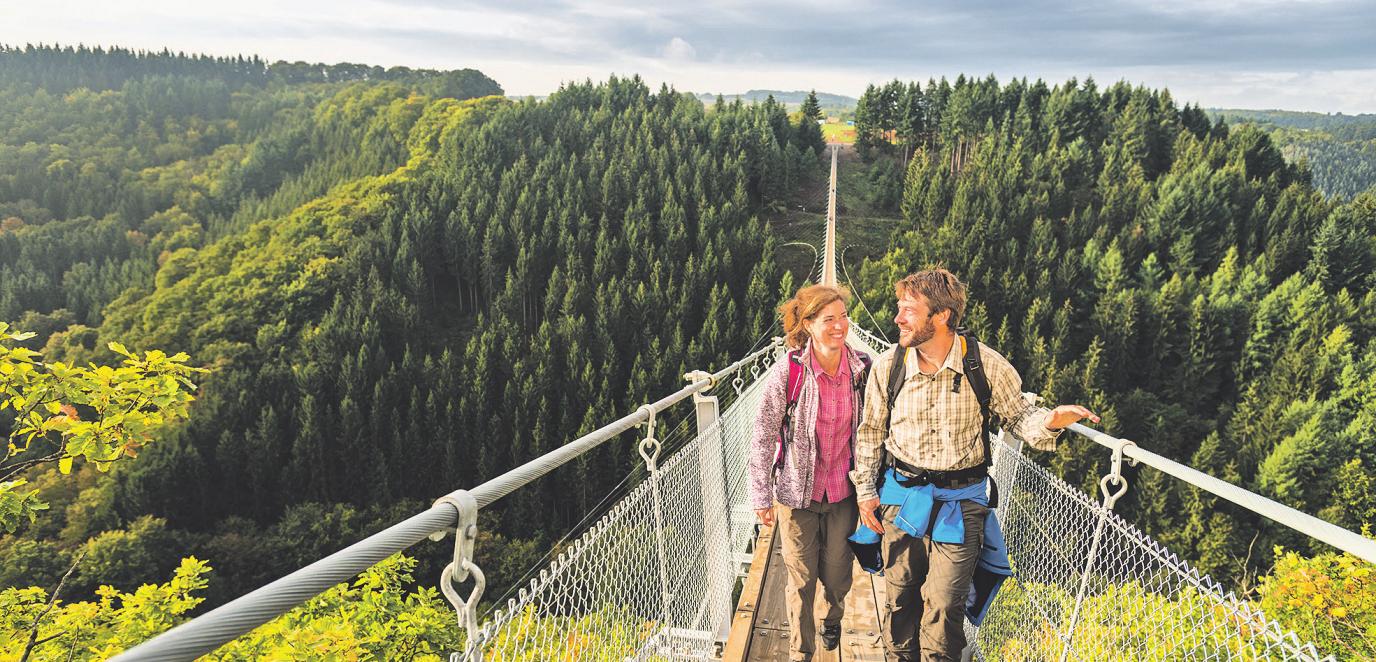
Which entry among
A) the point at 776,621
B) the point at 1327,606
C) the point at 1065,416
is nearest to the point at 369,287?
the point at 1327,606

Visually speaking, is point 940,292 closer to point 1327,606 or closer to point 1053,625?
point 1053,625

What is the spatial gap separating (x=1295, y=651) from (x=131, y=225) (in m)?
78.0

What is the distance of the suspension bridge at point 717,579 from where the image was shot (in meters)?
1.07

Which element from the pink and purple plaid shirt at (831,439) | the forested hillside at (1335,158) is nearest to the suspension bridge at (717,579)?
the pink and purple plaid shirt at (831,439)

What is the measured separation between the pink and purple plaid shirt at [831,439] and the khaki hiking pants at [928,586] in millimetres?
191

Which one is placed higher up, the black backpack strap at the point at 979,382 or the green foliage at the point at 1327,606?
the black backpack strap at the point at 979,382

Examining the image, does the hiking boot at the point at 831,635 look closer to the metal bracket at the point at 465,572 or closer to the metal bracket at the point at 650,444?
the metal bracket at the point at 650,444

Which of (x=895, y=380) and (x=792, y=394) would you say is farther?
(x=792, y=394)

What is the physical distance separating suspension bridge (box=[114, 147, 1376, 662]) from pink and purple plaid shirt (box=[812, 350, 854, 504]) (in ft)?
1.60

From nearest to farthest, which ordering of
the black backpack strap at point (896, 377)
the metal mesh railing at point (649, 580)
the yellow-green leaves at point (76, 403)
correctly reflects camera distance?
the metal mesh railing at point (649, 580)
the black backpack strap at point (896, 377)
the yellow-green leaves at point (76, 403)

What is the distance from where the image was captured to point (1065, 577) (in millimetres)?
2557

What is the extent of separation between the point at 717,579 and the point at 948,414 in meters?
1.50

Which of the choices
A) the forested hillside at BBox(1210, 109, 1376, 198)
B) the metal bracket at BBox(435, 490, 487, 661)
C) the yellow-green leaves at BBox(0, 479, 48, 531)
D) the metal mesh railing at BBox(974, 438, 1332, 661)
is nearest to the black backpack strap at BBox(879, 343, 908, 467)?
the metal mesh railing at BBox(974, 438, 1332, 661)

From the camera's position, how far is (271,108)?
86062 mm
